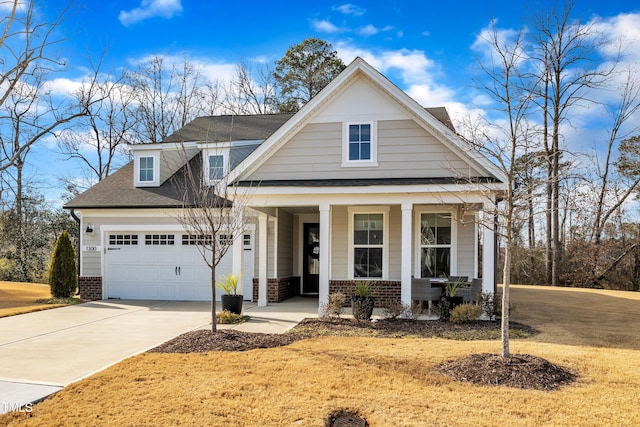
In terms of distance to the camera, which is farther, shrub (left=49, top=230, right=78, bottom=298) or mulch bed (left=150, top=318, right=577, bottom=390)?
shrub (left=49, top=230, right=78, bottom=298)

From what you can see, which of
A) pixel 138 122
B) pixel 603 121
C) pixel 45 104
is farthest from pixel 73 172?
pixel 603 121

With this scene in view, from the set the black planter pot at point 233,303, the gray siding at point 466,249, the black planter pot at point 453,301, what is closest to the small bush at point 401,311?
the black planter pot at point 453,301

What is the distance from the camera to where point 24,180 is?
29.4 meters

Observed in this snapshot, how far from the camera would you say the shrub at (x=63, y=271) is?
15672 mm

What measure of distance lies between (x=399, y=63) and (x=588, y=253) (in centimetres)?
1586

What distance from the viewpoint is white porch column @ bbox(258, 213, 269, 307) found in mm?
13703

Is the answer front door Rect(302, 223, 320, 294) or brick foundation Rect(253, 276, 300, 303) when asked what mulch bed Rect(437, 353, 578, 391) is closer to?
brick foundation Rect(253, 276, 300, 303)

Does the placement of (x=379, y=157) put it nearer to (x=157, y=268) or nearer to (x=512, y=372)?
(x=512, y=372)

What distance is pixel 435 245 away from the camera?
1380 centimetres

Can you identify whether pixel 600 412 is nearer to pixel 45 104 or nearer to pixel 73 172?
pixel 45 104

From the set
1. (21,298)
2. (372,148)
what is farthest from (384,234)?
(21,298)

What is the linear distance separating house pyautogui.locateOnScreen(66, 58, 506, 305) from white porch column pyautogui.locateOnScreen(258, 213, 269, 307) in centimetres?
3

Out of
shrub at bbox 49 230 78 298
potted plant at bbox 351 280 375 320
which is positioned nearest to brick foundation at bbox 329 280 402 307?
→ potted plant at bbox 351 280 375 320

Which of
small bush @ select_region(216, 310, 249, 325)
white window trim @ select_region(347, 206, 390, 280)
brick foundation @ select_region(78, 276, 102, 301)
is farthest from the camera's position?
brick foundation @ select_region(78, 276, 102, 301)
